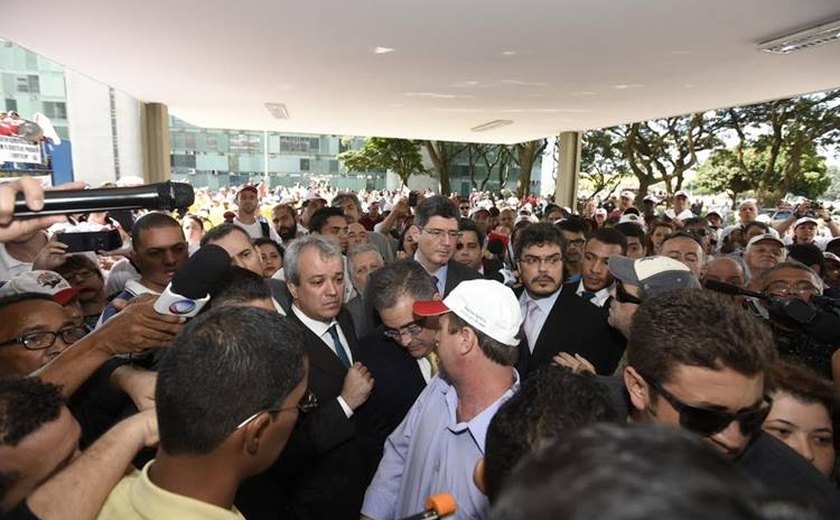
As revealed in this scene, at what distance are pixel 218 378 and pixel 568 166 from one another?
14337 millimetres

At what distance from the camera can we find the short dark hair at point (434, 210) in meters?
4.25

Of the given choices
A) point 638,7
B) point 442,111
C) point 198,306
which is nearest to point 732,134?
point 442,111

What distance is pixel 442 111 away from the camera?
36.1 feet

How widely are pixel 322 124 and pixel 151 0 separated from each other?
910 cm

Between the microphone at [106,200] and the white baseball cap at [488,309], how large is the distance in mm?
1111

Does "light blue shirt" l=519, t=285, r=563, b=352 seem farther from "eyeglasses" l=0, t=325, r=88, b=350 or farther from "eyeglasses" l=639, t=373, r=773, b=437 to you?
"eyeglasses" l=0, t=325, r=88, b=350

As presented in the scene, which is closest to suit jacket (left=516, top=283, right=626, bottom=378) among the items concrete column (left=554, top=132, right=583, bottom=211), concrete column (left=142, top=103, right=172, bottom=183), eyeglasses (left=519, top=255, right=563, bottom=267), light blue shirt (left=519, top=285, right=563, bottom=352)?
light blue shirt (left=519, top=285, right=563, bottom=352)

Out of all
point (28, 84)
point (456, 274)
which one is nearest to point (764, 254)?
point (456, 274)

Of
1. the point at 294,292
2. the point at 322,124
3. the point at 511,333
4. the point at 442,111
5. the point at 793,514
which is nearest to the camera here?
the point at 793,514

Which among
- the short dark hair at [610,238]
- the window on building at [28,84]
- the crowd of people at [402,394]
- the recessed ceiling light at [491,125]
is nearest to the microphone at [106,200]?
the crowd of people at [402,394]

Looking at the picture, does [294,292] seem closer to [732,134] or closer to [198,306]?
[198,306]

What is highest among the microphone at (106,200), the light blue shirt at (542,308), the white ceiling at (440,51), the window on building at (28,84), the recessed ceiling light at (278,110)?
the window on building at (28,84)

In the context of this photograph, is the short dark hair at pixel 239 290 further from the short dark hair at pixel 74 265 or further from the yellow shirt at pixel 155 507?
the short dark hair at pixel 74 265

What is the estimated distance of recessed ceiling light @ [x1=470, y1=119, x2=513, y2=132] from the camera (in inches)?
488
